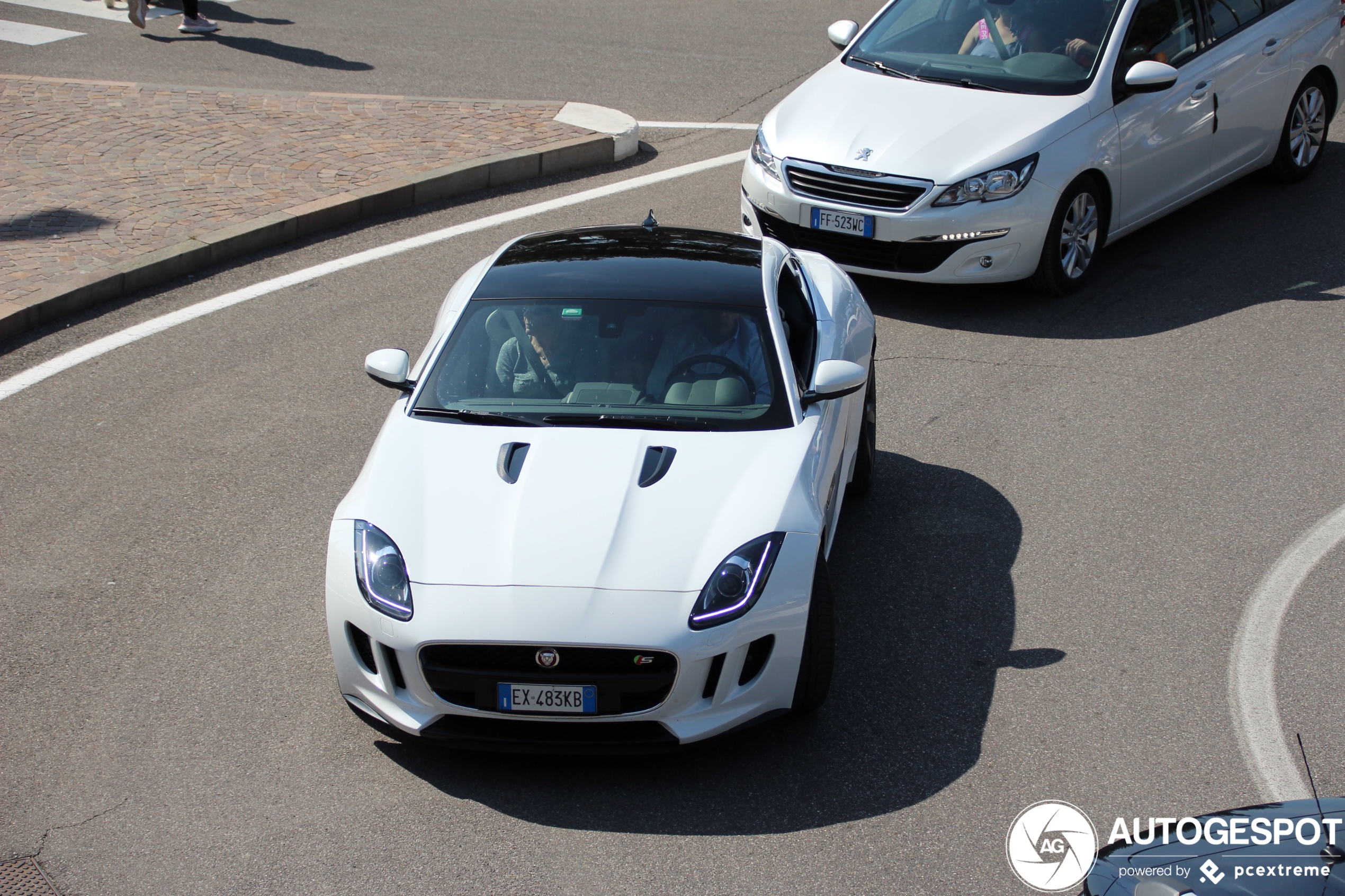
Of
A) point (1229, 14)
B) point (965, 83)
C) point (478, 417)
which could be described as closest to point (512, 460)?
point (478, 417)

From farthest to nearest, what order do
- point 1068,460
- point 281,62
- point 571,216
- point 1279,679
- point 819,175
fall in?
point 281,62 → point 571,216 → point 819,175 → point 1068,460 → point 1279,679

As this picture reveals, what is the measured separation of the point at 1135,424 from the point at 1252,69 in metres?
3.97

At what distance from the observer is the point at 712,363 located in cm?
541

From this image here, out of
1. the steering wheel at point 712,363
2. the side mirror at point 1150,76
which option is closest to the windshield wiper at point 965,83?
the side mirror at point 1150,76

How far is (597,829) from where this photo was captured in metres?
4.34

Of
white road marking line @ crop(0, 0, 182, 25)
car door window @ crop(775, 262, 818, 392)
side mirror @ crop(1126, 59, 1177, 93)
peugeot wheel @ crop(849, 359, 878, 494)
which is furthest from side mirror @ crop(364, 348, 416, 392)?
white road marking line @ crop(0, 0, 182, 25)

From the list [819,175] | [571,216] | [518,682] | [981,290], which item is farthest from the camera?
[571,216]

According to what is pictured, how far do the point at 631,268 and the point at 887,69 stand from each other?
446 centimetres

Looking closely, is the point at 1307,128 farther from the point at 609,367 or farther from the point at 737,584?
the point at 737,584

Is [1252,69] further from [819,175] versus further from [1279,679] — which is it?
[1279,679]

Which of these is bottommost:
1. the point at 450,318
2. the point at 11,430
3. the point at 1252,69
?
the point at 11,430

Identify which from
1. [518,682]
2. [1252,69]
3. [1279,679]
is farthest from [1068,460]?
[1252,69]

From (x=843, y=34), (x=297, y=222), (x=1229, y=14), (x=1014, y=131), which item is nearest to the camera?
(x=1014, y=131)

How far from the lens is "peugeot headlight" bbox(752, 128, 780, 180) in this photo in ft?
28.9
